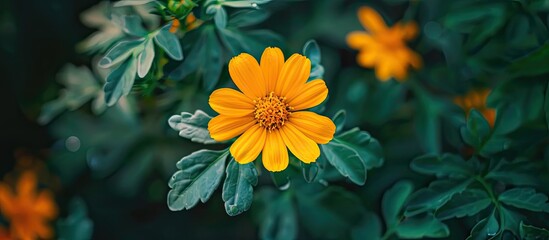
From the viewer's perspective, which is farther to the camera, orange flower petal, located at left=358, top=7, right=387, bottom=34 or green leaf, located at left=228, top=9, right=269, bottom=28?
orange flower petal, located at left=358, top=7, right=387, bottom=34

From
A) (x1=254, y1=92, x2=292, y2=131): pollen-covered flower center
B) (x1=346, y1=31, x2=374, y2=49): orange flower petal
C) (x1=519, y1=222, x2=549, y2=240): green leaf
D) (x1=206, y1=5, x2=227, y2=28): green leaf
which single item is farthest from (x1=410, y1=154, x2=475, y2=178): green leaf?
(x1=346, y1=31, x2=374, y2=49): orange flower petal

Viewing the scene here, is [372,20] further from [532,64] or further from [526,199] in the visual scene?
[526,199]

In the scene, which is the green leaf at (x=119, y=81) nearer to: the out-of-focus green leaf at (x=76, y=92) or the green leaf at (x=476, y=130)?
the out-of-focus green leaf at (x=76, y=92)

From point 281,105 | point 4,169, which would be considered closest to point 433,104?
point 281,105

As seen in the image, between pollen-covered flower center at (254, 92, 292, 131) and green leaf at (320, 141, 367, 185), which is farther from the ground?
pollen-covered flower center at (254, 92, 292, 131)

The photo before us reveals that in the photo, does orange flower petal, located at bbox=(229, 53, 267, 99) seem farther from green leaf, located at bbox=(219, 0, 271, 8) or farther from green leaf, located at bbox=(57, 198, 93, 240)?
green leaf, located at bbox=(57, 198, 93, 240)

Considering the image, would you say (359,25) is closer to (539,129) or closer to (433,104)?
(433,104)

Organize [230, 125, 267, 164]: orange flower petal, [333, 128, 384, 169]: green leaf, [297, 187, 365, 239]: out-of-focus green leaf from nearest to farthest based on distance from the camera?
[230, 125, 267, 164]: orange flower petal
[333, 128, 384, 169]: green leaf
[297, 187, 365, 239]: out-of-focus green leaf

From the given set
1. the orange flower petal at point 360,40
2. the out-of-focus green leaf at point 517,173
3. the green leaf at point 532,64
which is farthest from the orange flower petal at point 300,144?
the orange flower petal at point 360,40
